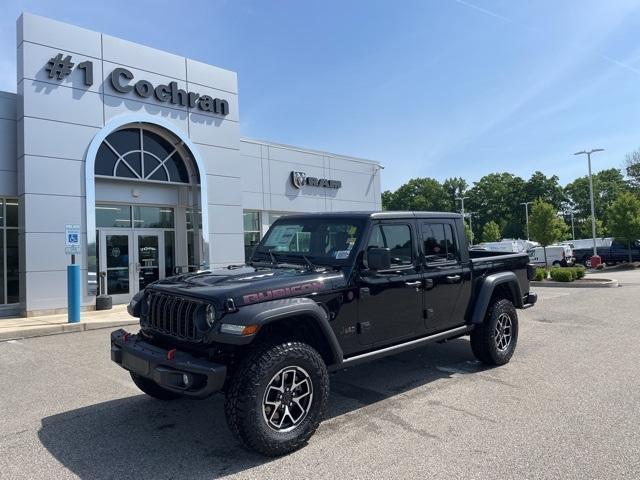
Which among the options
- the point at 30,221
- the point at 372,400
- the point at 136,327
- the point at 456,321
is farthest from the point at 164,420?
the point at 30,221

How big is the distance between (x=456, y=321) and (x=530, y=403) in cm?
121

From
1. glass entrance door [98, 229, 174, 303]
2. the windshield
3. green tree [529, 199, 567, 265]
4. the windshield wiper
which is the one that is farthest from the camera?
green tree [529, 199, 567, 265]

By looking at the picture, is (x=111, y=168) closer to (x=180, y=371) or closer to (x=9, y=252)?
(x=9, y=252)

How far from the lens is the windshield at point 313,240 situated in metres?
4.61

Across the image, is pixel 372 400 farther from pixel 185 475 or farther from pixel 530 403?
pixel 185 475

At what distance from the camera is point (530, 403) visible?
4.61 meters

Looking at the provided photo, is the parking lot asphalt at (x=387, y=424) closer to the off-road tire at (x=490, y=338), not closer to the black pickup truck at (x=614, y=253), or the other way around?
the off-road tire at (x=490, y=338)

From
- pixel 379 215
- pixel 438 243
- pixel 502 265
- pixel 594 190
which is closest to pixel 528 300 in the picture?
pixel 502 265

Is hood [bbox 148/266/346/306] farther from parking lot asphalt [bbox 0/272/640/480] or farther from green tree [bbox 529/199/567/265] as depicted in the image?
green tree [bbox 529/199/567/265]

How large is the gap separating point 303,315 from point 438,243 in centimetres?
225

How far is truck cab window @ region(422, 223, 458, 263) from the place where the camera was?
17.3 ft

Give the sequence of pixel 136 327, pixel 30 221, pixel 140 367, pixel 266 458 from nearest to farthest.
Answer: pixel 266 458, pixel 140 367, pixel 136 327, pixel 30 221

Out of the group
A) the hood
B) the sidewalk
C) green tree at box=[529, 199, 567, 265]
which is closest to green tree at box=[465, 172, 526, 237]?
green tree at box=[529, 199, 567, 265]

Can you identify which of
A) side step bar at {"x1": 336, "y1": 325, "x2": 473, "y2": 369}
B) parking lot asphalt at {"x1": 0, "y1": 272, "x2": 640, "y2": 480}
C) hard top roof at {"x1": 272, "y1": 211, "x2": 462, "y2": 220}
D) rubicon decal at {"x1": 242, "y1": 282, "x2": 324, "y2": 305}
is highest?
hard top roof at {"x1": 272, "y1": 211, "x2": 462, "y2": 220}
